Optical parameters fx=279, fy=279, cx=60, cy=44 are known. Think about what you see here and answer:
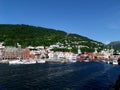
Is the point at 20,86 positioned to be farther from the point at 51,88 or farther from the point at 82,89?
the point at 82,89

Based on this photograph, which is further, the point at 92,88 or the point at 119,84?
the point at 92,88

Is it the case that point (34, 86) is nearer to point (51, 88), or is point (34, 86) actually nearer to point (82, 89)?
point (51, 88)

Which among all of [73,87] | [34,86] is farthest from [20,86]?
[73,87]

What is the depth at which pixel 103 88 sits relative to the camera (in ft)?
258

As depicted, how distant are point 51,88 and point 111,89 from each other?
52.9 ft

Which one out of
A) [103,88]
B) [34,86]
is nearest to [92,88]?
[103,88]

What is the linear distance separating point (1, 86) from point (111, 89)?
2984 centimetres

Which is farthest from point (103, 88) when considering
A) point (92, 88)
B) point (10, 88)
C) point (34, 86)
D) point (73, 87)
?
point (10, 88)

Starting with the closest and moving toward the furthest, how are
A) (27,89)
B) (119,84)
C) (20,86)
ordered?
1. (119,84)
2. (27,89)
3. (20,86)

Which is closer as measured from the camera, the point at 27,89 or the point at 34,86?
the point at 27,89

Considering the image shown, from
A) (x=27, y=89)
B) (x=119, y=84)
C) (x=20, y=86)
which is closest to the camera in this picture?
(x=119, y=84)

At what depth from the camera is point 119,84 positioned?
67312 millimetres

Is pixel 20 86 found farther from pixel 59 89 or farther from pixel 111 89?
pixel 111 89

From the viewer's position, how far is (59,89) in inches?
2913
